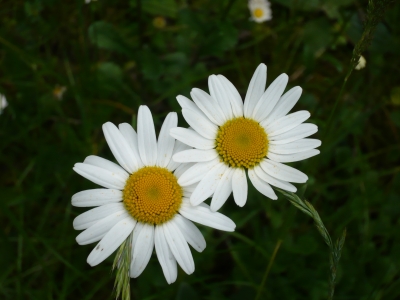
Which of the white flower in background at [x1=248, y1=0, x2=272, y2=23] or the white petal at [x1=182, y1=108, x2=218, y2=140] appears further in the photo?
the white flower in background at [x1=248, y1=0, x2=272, y2=23]

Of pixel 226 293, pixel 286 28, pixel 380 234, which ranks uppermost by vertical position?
pixel 286 28

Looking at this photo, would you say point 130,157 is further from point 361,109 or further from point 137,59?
point 361,109

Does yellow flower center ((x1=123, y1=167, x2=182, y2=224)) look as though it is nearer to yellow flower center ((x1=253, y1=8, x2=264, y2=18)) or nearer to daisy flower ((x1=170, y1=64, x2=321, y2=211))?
daisy flower ((x1=170, y1=64, x2=321, y2=211))

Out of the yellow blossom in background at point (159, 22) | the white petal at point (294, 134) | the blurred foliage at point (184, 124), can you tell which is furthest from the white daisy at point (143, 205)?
the yellow blossom in background at point (159, 22)

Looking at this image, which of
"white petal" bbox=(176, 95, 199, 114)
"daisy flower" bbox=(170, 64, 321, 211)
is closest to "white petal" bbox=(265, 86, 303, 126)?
"daisy flower" bbox=(170, 64, 321, 211)

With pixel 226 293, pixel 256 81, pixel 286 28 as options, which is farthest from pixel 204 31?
pixel 226 293

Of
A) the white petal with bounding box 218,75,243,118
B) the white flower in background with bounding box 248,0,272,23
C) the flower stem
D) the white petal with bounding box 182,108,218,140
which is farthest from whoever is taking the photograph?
the white flower in background with bounding box 248,0,272,23

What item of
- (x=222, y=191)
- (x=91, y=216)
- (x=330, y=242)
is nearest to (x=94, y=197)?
(x=91, y=216)
